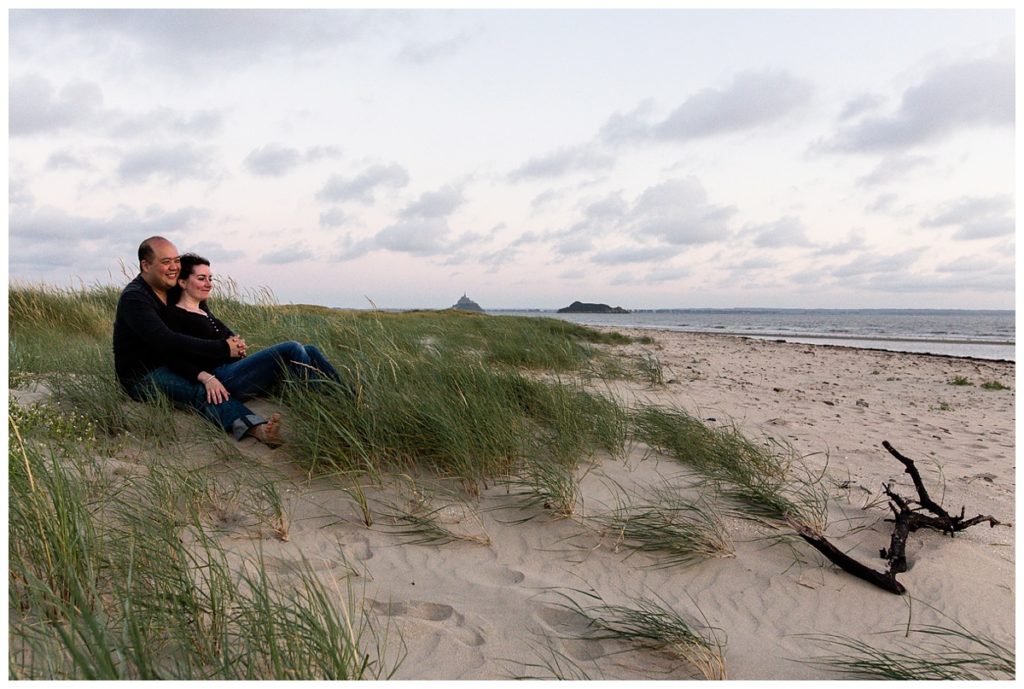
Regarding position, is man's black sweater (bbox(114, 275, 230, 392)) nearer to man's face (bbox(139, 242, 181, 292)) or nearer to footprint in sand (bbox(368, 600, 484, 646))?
man's face (bbox(139, 242, 181, 292))

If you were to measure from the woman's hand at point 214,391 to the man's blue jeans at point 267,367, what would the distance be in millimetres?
278

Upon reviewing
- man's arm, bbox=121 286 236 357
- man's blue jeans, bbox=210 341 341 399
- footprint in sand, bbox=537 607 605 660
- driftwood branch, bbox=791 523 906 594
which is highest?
man's arm, bbox=121 286 236 357

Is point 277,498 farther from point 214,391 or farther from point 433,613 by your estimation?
point 214,391

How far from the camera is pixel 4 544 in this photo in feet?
7.25

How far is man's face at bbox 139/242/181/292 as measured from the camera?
4.45 metres

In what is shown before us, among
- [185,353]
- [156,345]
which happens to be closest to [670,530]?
[185,353]

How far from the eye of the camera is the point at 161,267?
4461 mm

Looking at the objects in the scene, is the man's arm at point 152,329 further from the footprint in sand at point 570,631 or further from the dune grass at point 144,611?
the footprint in sand at point 570,631

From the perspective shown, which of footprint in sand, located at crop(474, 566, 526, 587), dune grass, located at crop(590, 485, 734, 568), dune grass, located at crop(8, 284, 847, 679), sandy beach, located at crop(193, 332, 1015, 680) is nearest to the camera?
dune grass, located at crop(8, 284, 847, 679)

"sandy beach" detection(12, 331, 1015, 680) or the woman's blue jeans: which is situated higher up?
the woman's blue jeans

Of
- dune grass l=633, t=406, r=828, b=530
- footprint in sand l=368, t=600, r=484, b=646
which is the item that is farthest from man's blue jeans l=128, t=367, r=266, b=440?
dune grass l=633, t=406, r=828, b=530

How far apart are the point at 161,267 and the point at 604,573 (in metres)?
3.75

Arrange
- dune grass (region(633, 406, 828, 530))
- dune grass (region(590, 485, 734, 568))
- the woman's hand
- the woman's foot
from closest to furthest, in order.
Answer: dune grass (region(590, 485, 734, 568))
dune grass (region(633, 406, 828, 530))
the woman's foot
the woman's hand

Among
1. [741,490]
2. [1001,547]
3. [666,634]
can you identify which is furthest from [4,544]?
[1001,547]
